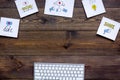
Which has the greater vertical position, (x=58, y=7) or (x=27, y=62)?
(x=58, y=7)

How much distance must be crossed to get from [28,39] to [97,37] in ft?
1.44

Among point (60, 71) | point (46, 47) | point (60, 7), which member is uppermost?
point (60, 7)

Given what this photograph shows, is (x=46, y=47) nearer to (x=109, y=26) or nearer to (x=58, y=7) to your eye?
(x=58, y=7)

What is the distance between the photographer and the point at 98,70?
830 cm

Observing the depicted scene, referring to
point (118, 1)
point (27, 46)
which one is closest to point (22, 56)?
point (27, 46)

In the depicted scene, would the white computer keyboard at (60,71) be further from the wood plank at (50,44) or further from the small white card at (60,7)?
the small white card at (60,7)

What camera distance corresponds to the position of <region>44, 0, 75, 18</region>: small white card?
8289mm

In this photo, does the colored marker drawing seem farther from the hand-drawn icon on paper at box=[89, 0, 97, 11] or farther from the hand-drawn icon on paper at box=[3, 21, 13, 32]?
the hand-drawn icon on paper at box=[3, 21, 13, 32]

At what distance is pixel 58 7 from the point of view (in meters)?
8.29

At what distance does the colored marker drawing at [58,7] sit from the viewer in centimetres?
829

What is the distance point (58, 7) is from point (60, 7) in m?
0.01

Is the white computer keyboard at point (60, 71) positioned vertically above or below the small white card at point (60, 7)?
below

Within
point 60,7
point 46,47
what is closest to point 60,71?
point 46,47

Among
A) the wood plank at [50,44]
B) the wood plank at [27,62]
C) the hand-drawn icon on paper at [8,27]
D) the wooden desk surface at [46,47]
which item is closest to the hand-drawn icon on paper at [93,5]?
the wooden desk surface at [46,47]
